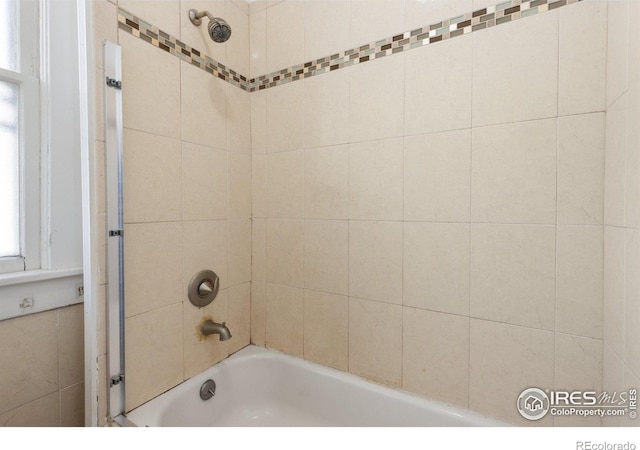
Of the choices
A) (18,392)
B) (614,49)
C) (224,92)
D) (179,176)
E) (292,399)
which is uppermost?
(224,92)

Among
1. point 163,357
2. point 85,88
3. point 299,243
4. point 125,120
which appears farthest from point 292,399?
point 85,88

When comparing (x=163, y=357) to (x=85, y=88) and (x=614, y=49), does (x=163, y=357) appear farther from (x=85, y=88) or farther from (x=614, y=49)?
(x=614, y=49)

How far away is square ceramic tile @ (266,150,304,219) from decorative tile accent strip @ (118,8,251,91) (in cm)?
41

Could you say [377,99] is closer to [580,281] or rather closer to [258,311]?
[580,281]

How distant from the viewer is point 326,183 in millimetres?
1347

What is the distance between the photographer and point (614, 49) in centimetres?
83

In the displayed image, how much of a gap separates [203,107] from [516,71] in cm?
117

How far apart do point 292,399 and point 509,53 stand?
5.26ft

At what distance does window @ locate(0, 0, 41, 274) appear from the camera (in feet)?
3.22

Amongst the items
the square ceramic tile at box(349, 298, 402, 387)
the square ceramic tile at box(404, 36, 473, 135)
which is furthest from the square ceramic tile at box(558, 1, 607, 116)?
the square ceramic tile at box(349, 298, 402, 387)

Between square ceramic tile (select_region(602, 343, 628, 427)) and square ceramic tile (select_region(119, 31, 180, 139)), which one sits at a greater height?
square ceramic tile (select_region(119, 31, 180, 139))

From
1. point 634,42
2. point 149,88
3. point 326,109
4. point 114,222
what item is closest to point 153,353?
point 114,222

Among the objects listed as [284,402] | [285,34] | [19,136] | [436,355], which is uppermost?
[285,34]

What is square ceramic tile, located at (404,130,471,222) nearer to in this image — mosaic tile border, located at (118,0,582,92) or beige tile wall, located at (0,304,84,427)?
mosaic tile border, located at (118,0,582,92)
